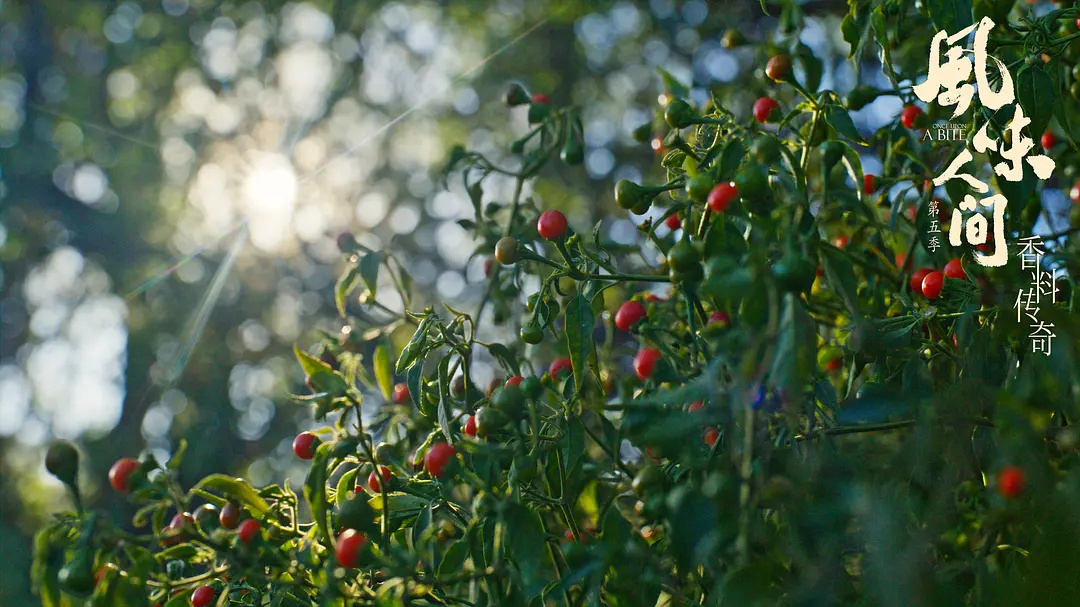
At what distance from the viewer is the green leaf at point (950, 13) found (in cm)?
100

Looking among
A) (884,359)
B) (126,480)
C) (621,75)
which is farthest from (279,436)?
(884,359)

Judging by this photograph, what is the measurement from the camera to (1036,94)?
941 mm

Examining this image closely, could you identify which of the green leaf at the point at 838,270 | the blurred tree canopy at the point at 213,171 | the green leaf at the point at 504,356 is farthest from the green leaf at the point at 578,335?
the blurred tree canopy at the point at 213,171

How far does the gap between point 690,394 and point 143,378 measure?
5387 mm

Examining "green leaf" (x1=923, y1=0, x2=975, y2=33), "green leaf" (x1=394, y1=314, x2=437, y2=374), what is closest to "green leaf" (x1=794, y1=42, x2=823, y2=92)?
"green leaf" (x1=923, y1=0, x2=975, y2=33)

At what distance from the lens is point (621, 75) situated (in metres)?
4.61

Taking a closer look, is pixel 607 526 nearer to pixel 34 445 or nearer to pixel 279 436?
pixel 279 436

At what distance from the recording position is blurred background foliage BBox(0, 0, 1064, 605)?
4.96m

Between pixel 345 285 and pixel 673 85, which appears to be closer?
pixel 345 285

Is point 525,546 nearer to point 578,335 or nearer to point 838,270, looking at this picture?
point 578,335

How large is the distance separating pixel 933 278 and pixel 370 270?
2.22 ft

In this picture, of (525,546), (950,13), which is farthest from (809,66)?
(525,546)

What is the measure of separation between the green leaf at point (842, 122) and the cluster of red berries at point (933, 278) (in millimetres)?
191

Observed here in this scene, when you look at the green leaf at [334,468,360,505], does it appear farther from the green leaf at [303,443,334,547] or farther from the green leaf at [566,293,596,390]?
the green leaf at [566,293,596,390]
